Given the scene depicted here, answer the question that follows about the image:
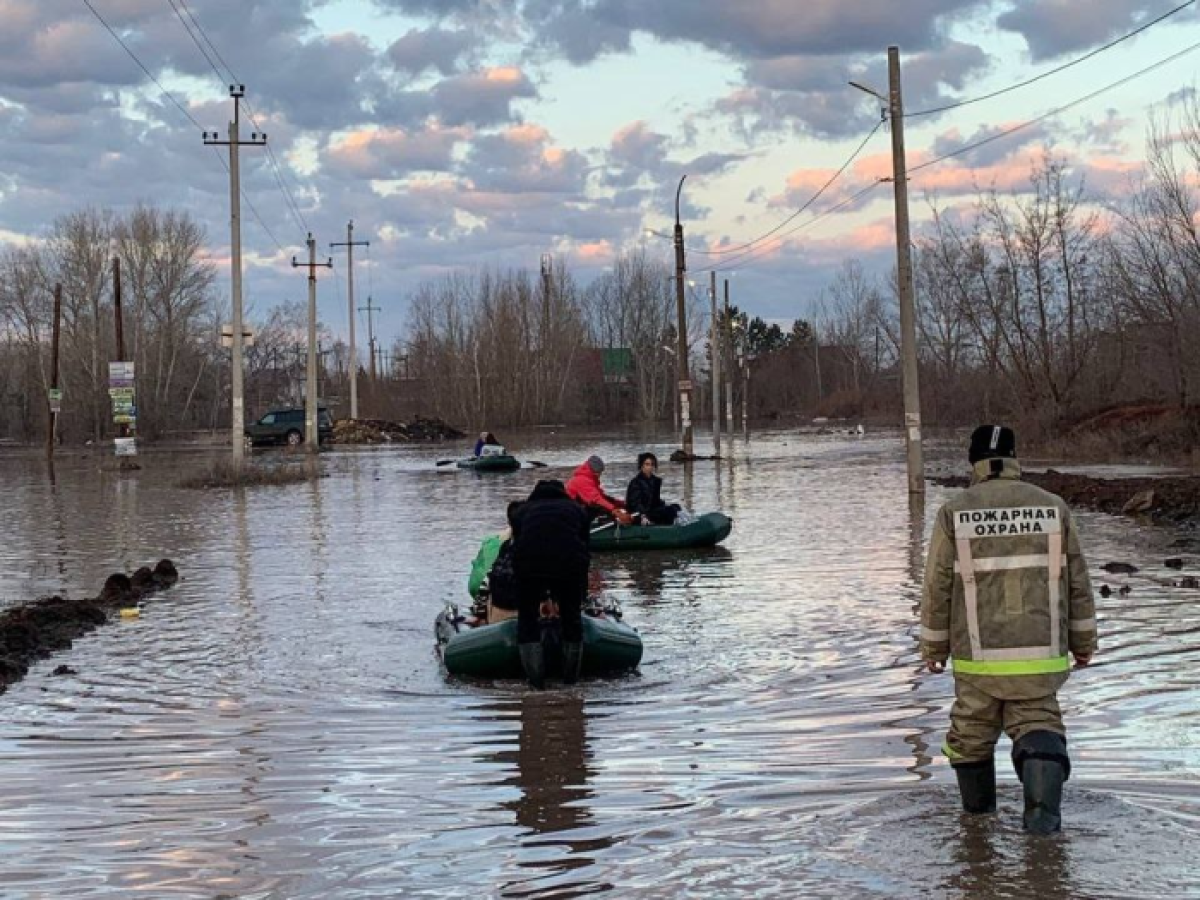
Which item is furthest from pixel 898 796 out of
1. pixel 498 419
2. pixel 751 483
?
pixel 498 419

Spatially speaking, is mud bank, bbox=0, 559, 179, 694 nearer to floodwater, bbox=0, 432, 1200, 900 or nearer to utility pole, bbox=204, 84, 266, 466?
floodwater, bbox=0, 432, 1200, 900

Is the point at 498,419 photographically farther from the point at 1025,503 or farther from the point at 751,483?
the point at 1025,503

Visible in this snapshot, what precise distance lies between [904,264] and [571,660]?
1996cm

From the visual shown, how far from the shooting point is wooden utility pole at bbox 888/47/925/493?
96.7 feet

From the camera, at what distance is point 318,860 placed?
22.7 ft

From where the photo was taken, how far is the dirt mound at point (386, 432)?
266 feet

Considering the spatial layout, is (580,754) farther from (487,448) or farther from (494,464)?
(487,448)

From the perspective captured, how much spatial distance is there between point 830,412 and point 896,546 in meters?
97.7

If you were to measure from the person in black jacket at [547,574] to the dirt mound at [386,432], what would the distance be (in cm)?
6961

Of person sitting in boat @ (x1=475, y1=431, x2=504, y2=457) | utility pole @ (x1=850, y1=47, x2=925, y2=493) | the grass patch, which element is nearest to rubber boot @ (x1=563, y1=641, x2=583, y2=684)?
utility pole @ (x1=850, y1=47, x2=925, y2=493)

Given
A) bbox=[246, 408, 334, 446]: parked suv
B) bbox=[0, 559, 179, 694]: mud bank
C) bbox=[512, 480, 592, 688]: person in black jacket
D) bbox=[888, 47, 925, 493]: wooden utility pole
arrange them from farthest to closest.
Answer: bbox=[246, 408, 334, 446]: parked suv, bbox=[888, 47, 925, 493]: wooden utility pole, bbox=[0, 559, 179, 694]: mud bank, bbox=[512, 480, 592, 688]: person in black jacket

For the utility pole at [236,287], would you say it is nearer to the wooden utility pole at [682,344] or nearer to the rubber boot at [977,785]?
the wooden utility pole at [682,344]

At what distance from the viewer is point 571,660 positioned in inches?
445

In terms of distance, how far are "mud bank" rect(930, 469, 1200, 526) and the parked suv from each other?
5029cm
